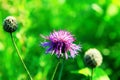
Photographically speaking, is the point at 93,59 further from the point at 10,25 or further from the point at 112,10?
the point at 112,10

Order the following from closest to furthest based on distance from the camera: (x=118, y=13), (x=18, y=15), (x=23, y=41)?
(x=23, y=41), (x=18, y=15), (x=118, y=13)

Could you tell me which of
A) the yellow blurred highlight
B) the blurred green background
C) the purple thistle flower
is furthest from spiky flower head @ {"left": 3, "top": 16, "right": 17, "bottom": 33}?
the yellow blurred highlight

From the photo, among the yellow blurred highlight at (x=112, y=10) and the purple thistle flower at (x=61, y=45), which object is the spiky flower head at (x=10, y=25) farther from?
the yellow blurred highlight at (x=112, y=10)

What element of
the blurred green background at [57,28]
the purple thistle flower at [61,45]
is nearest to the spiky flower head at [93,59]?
the purple thistle flower at [61,45]

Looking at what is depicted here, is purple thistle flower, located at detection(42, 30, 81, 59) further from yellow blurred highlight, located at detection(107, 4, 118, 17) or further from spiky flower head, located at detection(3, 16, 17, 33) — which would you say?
yellow blurred highlight, located at detection(107, 4, 118, 17)

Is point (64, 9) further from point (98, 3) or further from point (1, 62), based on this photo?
point (1, 62)

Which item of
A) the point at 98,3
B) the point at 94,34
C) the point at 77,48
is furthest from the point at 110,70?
the point at 77,48

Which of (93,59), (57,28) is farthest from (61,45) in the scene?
(57,28)
